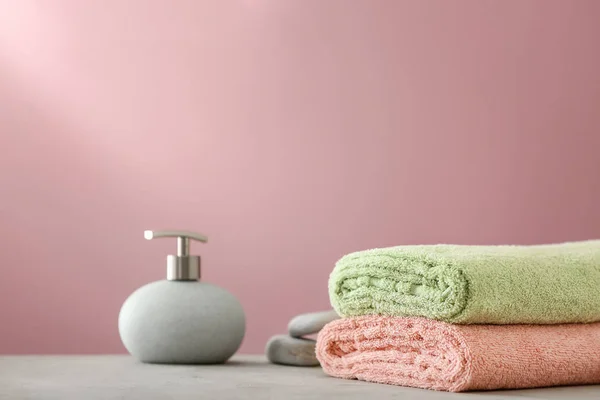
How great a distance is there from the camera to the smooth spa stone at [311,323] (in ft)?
3.60

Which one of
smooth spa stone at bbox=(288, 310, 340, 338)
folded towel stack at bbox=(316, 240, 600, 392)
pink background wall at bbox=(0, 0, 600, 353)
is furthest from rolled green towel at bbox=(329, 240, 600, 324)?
pink background wall at bbox=(0, 0, 600, 353)

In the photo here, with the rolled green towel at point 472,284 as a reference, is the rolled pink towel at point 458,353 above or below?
below

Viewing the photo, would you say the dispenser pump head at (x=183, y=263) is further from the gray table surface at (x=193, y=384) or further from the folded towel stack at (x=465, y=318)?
the folded towel stack at (x=465, y=318)

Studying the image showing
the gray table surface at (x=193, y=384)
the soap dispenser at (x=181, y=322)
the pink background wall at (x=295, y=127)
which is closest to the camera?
the gray table surface at (x=193, y=384)

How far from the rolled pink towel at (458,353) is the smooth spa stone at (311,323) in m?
0.15

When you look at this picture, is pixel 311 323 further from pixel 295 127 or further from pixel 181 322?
pixel 295 127

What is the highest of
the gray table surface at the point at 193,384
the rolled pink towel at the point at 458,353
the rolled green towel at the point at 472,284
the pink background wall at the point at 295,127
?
the pink background wall at the point at 295,127

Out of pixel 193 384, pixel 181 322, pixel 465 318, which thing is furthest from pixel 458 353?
pixel 181 322

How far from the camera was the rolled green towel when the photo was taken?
805mm

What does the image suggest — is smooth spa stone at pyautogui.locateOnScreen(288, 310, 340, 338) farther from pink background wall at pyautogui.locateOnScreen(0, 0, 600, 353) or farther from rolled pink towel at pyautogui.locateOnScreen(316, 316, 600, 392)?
pink background wall at pyautogui.locateOnScreen(0, 0, 600, 353)

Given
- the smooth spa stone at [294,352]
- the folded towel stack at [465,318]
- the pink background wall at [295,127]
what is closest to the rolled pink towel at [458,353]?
the folded towel stack at [465,318]

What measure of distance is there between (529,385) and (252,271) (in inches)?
34.6

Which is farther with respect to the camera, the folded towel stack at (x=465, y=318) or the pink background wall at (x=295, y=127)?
the pink background wall at (x=295, y=127)

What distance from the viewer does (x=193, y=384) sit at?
84 cm
